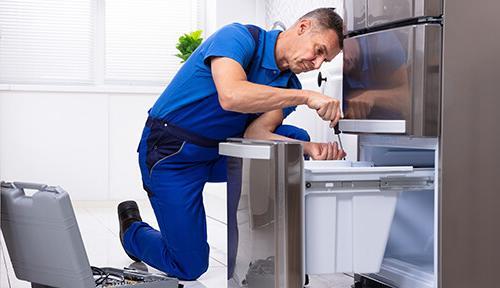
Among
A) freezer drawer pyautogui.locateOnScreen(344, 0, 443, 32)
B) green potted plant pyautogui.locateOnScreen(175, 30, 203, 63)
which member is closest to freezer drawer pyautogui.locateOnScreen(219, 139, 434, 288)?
freezer drawer pyautogui.locateOnScreen(344, 0, 443, 32)

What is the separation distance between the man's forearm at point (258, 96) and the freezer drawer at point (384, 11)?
27 cm

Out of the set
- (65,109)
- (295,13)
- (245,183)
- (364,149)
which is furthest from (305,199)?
(65,109)

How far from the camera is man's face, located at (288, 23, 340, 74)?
2.13m

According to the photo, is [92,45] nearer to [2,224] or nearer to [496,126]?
[2,224]

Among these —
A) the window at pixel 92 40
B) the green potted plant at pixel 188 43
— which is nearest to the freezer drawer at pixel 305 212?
the green potted plant at pixel 188 43

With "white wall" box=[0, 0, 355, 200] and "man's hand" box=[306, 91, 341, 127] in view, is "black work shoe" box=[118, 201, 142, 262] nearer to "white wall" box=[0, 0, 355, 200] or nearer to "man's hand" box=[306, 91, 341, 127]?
"man's hand" box=[306, 91, 341, 127]

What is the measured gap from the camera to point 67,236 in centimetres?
183

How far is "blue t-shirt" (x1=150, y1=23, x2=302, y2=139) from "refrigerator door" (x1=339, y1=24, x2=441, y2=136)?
0.26 meters

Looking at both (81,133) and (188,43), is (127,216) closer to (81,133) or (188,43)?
(81,133)

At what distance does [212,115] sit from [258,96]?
0.39m

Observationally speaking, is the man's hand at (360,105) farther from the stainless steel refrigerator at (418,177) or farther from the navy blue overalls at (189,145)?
the navy blue overalls at (189,145)

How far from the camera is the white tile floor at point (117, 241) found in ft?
8.09

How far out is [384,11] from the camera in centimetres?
191

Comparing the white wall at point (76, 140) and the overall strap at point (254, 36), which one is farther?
the white wall at point (76, 140)
